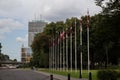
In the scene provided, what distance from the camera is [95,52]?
120188 mm

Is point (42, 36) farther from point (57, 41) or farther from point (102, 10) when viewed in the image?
point (102, 10)

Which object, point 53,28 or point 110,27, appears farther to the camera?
point 53,28

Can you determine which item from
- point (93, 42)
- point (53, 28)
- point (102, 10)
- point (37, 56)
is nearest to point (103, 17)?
point (102, 10)

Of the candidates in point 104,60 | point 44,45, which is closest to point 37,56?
point 44,45

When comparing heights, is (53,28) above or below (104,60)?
above

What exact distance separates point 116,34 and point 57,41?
79037 millimetres

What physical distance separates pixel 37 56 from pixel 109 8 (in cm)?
13246

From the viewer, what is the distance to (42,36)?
479ft

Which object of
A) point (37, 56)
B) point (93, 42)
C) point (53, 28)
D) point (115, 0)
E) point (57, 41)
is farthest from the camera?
point (37, 56)

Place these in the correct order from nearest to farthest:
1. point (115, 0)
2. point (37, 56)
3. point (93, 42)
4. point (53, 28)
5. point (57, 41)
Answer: point (115, 0) → point (57, 41) → point (93, 42) → point (53, 28) → point (37, 56)

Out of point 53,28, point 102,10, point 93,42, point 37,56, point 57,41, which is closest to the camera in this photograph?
point 102,10

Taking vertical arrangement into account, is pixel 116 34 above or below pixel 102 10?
below

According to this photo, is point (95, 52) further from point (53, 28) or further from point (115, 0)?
point (115, 0)

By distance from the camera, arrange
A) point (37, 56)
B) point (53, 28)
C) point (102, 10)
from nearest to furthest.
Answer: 1. point (102, 10)
2. point (53, 28)
3. point (37, 56)
